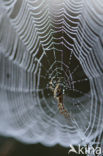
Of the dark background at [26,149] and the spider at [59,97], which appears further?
the spider at [59,97]

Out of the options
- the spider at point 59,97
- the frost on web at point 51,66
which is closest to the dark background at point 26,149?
the frost on web at point 51,66

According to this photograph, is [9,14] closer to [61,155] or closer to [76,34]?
[76,34]

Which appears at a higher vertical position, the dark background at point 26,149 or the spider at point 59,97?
the spider at point 59,97

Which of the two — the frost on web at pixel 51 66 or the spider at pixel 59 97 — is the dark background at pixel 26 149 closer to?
the frost on web at pixel 51 66

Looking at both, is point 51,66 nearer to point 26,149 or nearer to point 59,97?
point 59,97

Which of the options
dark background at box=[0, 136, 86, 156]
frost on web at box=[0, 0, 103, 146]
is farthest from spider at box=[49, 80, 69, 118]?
dark background at box=[0, 136, 86, 156]

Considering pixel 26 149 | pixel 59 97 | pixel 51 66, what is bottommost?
pixel 26 149

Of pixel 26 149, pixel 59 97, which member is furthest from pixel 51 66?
pixel 26 149

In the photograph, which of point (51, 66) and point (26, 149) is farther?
point (51, 66)

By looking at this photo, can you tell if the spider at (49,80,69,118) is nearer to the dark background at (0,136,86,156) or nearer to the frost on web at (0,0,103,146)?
the frost on web at (0,0,103,146)
